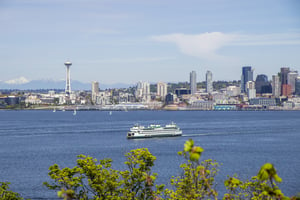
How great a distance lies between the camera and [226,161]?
22547mm

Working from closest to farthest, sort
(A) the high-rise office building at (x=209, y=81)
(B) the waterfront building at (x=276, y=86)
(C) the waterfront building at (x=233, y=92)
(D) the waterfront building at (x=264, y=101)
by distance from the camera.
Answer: (D) the waterfront building at (x=264, y=101) → (B) the waterfront building at (x=276, y=86) → (C) the waterfront building at (x=233, y=92) → (A) the high-rise office building at (x=209, y=81)

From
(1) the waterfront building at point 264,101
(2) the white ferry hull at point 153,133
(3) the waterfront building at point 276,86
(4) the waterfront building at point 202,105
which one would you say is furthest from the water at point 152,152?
(3) the waterfront building at point 276,86

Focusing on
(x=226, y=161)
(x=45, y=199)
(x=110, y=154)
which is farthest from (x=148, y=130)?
(x=45, y=199)

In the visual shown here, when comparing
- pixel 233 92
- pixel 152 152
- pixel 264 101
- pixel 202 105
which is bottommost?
pixel 152 152

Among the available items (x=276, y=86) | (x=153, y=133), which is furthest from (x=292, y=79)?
(x=153, y=133)

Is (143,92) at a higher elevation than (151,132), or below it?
higher

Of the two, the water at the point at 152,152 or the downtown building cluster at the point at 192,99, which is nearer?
the water at the point at 152,152

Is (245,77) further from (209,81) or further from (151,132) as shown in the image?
(151,132)

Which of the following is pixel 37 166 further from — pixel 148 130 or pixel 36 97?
pixel 36 97

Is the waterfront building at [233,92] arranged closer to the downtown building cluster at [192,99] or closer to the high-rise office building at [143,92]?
the downtown building cluster at [192,99]

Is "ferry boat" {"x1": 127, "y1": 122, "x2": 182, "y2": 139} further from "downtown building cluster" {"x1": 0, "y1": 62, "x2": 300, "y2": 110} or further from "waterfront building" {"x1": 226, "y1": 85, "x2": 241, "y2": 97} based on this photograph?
"waterfront building" {"x1": 226, "y1": 85, "x2": 241, "y2": 97}

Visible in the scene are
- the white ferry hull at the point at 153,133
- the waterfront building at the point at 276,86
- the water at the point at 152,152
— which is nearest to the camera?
the water at the point at 152,152

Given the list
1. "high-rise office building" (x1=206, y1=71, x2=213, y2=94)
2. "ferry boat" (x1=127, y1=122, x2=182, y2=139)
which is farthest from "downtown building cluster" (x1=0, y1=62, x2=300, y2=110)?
"ferry boat" (x1=127, y1=122, x2=182, y2=139)

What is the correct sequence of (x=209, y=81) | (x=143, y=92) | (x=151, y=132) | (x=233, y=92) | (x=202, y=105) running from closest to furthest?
1. (x=151, y=132)
2. (x=202, y=105)
3. (x=233, y=92)
4. (x=143, y=92)
5. (x=209, y=81)
